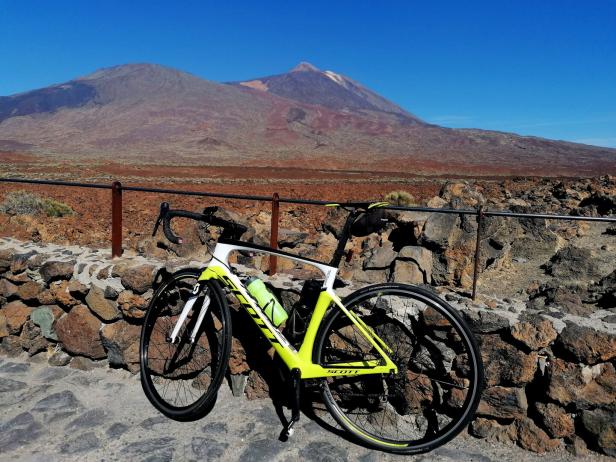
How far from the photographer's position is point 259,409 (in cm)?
333

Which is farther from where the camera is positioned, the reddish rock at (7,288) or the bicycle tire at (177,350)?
the reddish rock at (7,288)

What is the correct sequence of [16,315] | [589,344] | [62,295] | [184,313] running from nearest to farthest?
[589,344] → [184,313] → [62,295] → [16,315]

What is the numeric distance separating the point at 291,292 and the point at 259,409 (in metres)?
0.78

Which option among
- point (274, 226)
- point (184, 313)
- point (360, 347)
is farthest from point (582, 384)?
point (184, 313)

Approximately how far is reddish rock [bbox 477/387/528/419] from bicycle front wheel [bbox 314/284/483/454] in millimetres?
155

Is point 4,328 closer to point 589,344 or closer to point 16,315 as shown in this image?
point 16,315

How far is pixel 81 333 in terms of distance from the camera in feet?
12.6

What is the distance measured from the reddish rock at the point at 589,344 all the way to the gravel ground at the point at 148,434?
0.55 metres

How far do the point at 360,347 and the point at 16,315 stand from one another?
2754 millimetres

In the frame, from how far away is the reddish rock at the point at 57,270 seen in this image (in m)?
3.92

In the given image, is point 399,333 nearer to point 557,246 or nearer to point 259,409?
point 259,409

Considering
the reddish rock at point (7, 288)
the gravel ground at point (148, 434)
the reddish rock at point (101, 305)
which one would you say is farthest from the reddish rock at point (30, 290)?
the gravel ground at point (148, 434)

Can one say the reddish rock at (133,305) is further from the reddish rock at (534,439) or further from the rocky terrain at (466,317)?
the reddish rock at (534,439)

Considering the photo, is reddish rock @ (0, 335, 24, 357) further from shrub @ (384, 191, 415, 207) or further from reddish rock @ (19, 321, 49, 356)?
shrub @ (384, 191, 415, 207)
